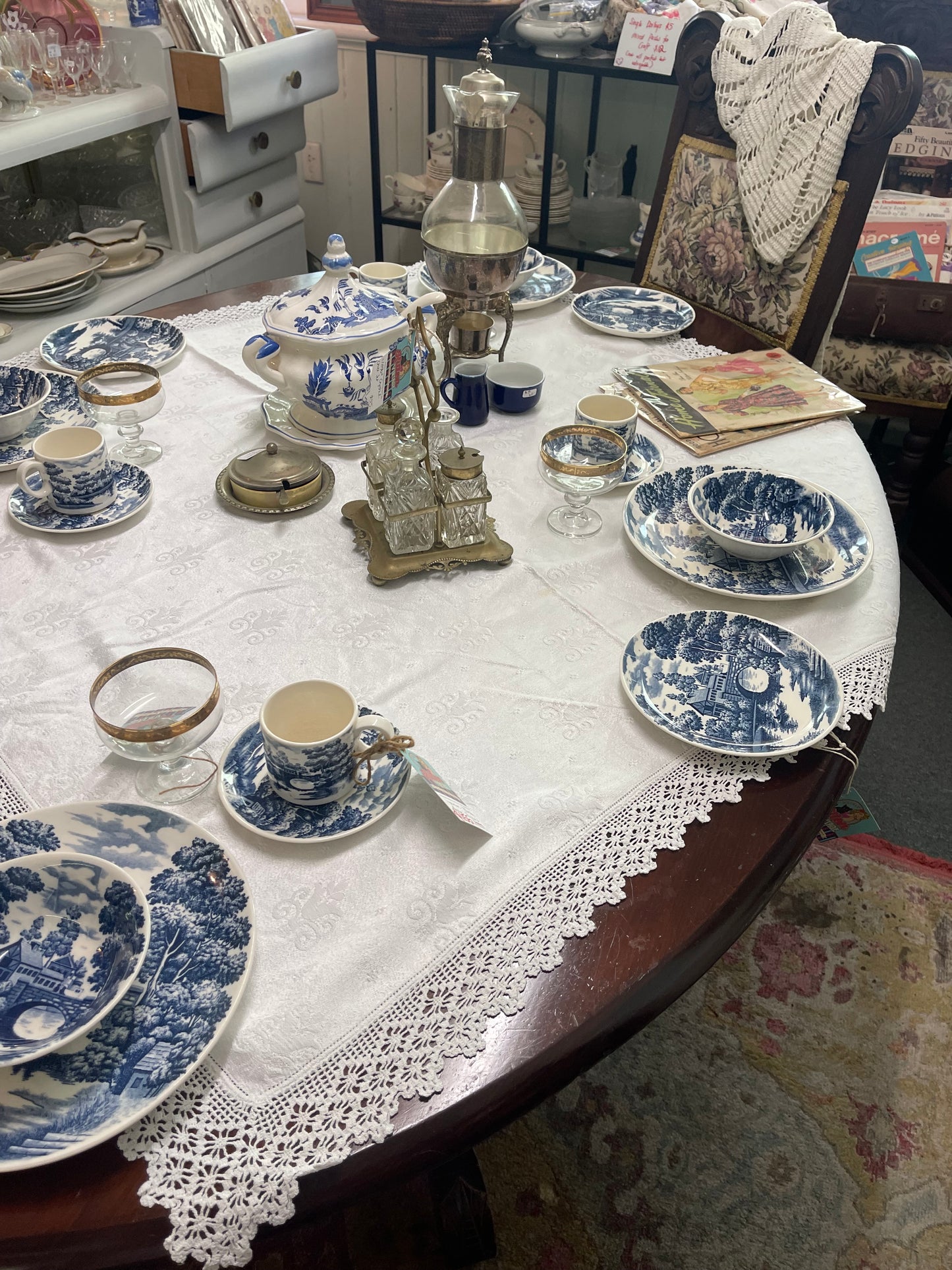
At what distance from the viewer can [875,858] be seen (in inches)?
63.7

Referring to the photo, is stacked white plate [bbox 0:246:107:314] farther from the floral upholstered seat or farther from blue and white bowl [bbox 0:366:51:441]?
the floral upholstered seat

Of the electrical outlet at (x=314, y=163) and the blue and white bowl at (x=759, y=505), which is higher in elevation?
the blue and white bowl at (x=759, y=505)

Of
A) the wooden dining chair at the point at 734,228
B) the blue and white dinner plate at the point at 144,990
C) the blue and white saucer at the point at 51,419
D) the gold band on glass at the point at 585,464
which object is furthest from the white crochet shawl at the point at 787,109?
the blue and white dinner plate at the point at 144,990

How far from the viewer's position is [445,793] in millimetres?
728

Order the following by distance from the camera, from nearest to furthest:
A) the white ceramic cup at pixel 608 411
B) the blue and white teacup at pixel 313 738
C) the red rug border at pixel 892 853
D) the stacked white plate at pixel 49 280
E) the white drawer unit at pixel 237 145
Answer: the blue and white teacup at pixel 313 738
the white ceramic cup at pixel 608 411
the red rug border at pixel 892 853
the stacked white plate at pixel 49 280
the white drawer unit at pixel 237 145

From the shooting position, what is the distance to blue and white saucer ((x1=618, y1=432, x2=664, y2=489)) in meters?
1.15

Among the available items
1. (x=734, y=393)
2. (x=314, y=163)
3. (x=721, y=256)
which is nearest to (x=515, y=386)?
(x=734, y=393)

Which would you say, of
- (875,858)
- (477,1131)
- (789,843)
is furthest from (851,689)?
(875,858)

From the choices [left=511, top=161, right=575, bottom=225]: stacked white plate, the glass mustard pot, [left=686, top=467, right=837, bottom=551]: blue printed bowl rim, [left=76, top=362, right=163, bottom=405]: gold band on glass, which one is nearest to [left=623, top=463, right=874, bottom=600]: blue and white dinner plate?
[left=686, top=467, right=837, bottom=551]: blue printed bowl rim

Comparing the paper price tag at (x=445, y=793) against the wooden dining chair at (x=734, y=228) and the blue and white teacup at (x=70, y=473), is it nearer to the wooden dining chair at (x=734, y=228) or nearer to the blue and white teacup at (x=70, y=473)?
the blue and white teacup at (x=70, y=473)

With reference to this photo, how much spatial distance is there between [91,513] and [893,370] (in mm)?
1897

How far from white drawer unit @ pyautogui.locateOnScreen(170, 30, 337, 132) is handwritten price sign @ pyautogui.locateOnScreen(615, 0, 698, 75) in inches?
29.1

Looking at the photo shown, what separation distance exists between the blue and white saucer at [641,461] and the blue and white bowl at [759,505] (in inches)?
3.2

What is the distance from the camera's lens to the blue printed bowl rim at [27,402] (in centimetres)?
115
